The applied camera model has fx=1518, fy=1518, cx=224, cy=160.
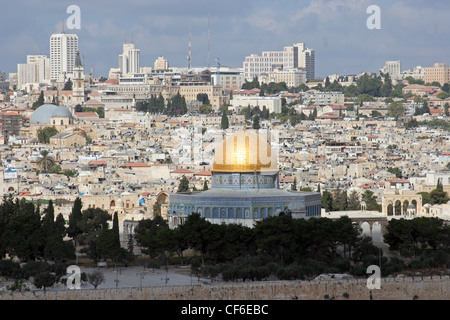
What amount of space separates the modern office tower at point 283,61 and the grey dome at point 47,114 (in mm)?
69679

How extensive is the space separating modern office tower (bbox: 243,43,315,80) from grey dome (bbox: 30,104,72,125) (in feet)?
229

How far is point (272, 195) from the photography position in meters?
42.4

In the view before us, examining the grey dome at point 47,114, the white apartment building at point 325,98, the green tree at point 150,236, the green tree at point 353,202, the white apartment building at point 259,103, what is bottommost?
the green tree at point 150,236

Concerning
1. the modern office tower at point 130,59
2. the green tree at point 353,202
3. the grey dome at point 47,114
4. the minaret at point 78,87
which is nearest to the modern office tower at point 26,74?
the modern office tower at point 130,59

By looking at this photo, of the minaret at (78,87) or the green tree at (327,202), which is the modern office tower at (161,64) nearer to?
the minaret at (78,87)

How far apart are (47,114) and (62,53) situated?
58.5m

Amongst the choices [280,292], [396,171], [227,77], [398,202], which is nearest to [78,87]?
[227,77]

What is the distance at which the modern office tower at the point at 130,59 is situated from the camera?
164750 mm

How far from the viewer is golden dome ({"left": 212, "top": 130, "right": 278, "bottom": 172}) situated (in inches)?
1694

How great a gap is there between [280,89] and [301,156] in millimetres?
56772

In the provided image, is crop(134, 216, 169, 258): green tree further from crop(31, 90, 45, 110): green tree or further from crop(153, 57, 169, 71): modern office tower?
crop(153, 57, 169, 71): modern office tower

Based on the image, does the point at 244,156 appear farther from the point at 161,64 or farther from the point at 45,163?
the point at 161,64
